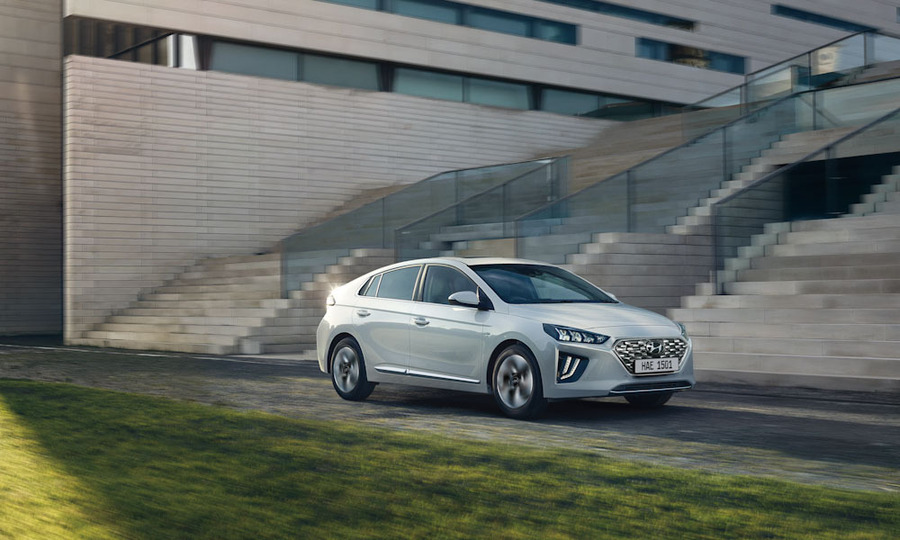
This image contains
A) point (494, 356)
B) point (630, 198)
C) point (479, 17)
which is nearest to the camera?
point (494, 356)

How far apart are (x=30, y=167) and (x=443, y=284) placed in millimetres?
20805

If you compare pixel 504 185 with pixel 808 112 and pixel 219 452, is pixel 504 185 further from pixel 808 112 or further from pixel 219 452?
pixel 219 452

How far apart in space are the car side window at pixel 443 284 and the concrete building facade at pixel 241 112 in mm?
15729

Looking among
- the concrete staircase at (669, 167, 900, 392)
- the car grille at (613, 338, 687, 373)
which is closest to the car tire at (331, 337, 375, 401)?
the car grille at (613, 338, 687, 373)

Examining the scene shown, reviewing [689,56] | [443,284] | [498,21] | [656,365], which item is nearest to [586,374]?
[656,365]

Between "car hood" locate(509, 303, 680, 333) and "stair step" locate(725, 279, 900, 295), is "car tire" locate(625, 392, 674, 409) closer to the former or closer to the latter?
"car hood" locate(509, 303, 680, 333)

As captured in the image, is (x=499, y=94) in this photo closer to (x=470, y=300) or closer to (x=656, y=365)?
(x=470, y=300)

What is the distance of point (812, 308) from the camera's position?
46.5 feet

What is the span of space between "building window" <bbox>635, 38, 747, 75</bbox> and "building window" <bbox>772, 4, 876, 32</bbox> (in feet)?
10.6

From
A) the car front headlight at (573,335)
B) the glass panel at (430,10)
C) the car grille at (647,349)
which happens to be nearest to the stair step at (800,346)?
the car grille at (647,349)

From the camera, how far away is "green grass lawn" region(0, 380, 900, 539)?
527 centimetres

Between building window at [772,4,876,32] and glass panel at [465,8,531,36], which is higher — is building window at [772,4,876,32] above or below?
above

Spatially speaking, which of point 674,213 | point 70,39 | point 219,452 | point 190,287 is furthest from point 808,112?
point 219,452

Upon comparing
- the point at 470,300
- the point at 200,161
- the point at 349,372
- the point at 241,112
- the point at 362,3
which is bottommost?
the point at 349,372
